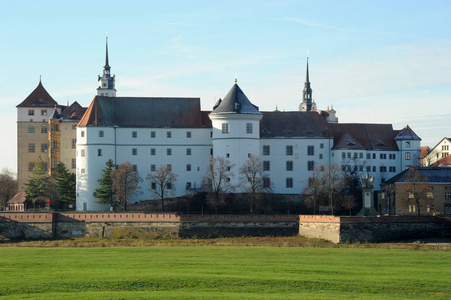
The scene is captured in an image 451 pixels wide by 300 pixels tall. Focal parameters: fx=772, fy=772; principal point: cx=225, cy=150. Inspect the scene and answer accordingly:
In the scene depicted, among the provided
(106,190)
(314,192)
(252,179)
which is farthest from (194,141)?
(314,192)

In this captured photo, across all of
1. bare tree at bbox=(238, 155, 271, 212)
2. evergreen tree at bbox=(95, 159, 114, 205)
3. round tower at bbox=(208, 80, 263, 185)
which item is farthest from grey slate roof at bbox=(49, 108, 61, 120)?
bare tree at bbox=(238, 155, 271, 212)

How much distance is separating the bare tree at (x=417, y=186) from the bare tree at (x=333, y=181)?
6.97 metres

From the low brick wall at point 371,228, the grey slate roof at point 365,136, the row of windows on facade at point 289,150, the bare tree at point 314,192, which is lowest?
the low brick wall at point 371,228

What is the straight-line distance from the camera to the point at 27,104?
97562mm

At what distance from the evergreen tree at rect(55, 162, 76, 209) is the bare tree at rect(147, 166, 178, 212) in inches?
352

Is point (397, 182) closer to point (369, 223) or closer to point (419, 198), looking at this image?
point (419, 198)

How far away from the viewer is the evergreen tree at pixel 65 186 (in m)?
87.6

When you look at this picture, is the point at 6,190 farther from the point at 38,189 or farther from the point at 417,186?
the point at 417,186

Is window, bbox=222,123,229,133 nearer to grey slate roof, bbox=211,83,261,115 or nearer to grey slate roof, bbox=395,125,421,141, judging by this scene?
grey slate roof, bbox=211,83,261,115

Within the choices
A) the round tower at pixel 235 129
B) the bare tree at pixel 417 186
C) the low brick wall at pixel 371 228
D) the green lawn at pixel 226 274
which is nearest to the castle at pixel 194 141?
the round tower at pixel 235 129

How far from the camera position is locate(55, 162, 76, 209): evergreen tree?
87.6 metres

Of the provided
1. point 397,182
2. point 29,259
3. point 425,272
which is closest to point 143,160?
point 397,182

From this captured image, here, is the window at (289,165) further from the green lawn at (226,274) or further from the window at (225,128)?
the green lawn at (226,274)

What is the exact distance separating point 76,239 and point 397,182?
35.2 metres
